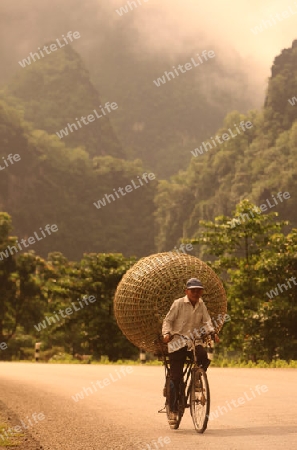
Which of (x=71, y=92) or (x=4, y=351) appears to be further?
(x=71, y=92)

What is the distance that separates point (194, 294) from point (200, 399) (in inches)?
48.6

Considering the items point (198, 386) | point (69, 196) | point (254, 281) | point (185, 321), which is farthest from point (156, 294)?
point (69, 196)

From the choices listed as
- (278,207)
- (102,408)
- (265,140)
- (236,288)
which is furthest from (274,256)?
(265,140)

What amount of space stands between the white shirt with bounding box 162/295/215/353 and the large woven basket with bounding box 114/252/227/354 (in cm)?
84

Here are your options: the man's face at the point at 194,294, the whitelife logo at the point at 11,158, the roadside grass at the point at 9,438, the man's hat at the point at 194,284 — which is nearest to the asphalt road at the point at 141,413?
the roadside grass at the point at 9,438

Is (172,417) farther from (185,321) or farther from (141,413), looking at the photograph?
(141,413)

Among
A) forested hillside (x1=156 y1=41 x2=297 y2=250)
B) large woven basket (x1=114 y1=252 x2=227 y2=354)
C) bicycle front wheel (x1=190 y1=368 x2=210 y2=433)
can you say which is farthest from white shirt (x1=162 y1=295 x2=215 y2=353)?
forested hillside (x1=156 y1=41 x2=297 y2=250)

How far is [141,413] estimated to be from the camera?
38.0ft

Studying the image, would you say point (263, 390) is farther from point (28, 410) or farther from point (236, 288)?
point (236, 288)

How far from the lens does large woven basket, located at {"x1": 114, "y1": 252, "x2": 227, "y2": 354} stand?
10.7 m

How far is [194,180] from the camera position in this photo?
123625 millimetres

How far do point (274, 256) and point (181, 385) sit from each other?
741 inches

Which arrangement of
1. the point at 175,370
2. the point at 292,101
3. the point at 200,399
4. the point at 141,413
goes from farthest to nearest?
the point at 292,101 < the point at 141,413 < the point at 175,370 < the point at 200,399

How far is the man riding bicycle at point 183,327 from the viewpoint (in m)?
9.62
